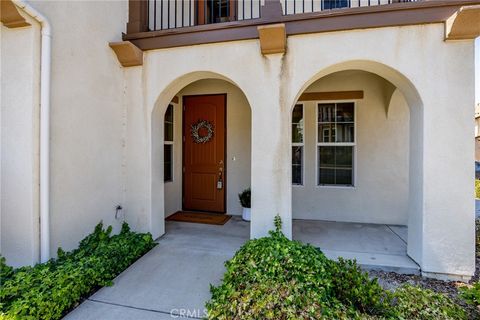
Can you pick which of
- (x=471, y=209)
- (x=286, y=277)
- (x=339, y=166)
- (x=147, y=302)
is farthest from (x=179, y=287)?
(x=339, y=166)

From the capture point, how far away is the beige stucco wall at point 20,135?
2.84 meters

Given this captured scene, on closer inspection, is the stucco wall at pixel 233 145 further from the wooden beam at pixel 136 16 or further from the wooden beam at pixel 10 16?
the wooden beam at pixel 10 16

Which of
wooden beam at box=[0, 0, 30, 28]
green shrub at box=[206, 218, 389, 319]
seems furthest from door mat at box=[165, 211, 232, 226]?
wooden beam at box=[0, 0, 30, 28]

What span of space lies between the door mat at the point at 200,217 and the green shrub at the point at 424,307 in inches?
129

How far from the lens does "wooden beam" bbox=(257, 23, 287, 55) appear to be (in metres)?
3.16

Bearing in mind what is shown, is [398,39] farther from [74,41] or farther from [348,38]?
[74,41]

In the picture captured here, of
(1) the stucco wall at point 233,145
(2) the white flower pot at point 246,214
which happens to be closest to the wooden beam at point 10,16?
(1) the stucco wall at point 233,145

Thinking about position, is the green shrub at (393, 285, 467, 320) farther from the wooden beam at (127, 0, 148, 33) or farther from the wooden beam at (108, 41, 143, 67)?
the wooden beam at (127, 0, 148, 33)

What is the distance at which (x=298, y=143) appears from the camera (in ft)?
17.5

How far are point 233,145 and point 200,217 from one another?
173 centimetres

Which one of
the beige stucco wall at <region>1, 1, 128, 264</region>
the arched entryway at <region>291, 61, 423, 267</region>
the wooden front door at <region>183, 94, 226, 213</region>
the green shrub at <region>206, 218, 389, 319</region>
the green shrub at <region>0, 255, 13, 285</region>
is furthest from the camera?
the wooden front door at <region>183, 94, 226, 213</region>

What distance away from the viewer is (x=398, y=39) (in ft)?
10.3

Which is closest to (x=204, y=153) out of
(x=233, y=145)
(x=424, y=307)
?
(x=233, y=145)

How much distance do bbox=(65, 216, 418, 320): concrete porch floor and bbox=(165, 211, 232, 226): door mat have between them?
0.21m
